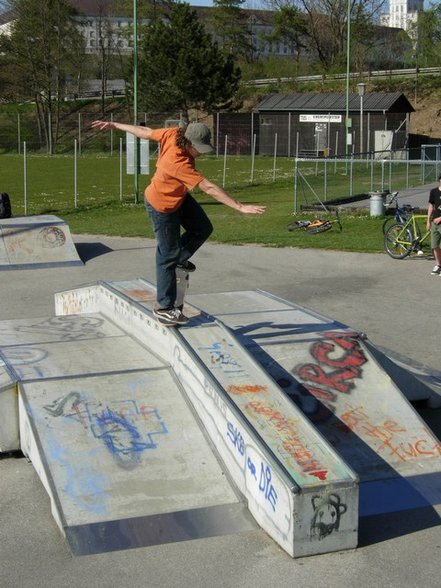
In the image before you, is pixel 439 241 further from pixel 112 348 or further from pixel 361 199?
pixel 361 199

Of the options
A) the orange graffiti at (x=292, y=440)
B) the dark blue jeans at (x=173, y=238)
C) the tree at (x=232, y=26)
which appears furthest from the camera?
the tree at (x=232, y=26)

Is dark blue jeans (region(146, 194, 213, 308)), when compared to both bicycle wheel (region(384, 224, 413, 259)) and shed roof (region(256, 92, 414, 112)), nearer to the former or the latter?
bicycle wheel (region(384, 224, 413, 259))

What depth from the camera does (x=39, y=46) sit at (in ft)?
234

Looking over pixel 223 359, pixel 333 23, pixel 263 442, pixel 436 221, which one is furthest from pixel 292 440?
pixel 333 23

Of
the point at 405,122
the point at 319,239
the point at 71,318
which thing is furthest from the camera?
the point at 405,122

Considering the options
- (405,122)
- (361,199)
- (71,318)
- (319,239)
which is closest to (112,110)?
(405,122)

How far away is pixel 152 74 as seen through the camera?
208 feet

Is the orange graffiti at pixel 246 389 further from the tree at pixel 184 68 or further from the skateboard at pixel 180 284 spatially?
the tree at pixel 184 68

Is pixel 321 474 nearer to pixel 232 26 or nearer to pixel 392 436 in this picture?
pixel 392 436

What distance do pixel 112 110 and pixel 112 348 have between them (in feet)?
240

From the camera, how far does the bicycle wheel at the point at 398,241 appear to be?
16.8 meters

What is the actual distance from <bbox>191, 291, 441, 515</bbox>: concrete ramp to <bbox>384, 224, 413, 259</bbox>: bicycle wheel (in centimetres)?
920

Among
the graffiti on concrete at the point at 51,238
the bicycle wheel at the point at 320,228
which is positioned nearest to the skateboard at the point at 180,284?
the graffiti on concrete at the point at 51,238

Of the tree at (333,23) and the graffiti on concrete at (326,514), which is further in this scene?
the tree at (333,23)
